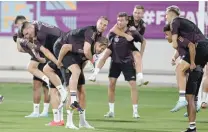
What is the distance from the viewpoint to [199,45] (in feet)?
39.3

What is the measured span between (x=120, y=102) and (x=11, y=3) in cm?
597

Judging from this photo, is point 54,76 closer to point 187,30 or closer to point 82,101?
point 82,101

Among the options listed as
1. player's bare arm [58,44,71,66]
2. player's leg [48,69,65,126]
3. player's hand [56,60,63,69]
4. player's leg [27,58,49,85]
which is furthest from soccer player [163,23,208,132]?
player's leg [27,58,49,85]

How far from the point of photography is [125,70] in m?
15.2

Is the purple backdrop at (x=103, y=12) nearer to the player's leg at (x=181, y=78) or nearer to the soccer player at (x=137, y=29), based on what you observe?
the soccer player at (x=137, y=29)

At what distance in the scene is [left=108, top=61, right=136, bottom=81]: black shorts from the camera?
15047mm

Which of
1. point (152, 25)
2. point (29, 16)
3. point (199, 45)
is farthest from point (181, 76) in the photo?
point (29, 16)

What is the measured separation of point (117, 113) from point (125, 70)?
3.48ft

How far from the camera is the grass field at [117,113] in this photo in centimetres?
1268

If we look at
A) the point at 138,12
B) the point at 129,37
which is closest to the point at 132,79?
the point at 129,37

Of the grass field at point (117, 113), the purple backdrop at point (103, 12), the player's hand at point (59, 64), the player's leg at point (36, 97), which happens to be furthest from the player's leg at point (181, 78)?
the purple backdrop at point (103, 12)

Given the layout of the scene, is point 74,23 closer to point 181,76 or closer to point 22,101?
point 22,101

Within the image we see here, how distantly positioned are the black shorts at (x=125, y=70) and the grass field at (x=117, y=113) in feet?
2.62

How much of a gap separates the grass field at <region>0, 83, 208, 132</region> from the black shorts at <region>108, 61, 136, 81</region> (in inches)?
31.4
